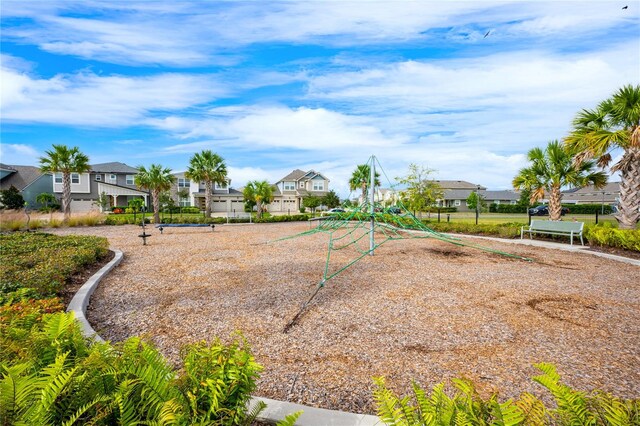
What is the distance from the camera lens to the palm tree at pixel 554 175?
51.5ft

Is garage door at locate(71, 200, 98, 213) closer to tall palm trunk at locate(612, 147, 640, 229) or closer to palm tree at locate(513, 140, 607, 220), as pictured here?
palm tree at locate(513, 140, 607, 220)

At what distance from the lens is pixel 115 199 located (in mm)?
41312

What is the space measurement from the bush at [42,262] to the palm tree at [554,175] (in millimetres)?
Result: 18032

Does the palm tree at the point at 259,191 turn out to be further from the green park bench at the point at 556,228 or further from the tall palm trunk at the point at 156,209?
the green park bench at the point at 556,228

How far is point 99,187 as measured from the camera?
4003 cm

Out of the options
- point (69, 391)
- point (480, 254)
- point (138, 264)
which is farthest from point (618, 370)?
point (138, 264)

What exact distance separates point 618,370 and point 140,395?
4497 millimetres

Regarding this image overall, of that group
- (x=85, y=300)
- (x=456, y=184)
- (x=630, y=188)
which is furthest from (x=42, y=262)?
(x=456, y=184)

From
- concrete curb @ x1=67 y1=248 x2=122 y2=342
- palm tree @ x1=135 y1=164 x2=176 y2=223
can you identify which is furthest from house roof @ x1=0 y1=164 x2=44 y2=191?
concrete curb @ x1=67 y1=248 x2=122 y2=342

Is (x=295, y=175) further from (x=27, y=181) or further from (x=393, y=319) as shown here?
(x=393, y=319)

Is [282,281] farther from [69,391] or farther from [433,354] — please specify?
[69,391]

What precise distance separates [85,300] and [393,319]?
5.06 meters

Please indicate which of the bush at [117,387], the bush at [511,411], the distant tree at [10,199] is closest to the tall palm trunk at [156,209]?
the distant tree at [10,199]

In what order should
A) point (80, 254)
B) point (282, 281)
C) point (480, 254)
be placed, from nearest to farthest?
point (282, 281) < point (80, 254) < point (480, 254)
